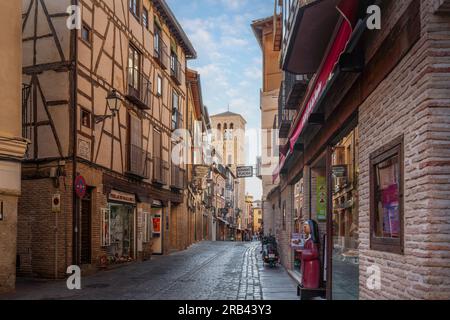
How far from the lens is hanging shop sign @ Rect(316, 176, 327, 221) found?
1113 centimetres

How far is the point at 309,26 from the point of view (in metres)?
8.37

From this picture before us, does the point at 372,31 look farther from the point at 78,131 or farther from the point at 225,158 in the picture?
the point at 225,158

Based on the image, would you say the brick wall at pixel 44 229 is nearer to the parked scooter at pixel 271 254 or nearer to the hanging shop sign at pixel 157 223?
the parked scooter at pixel 271 254

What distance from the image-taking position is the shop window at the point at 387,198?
5.21 meters

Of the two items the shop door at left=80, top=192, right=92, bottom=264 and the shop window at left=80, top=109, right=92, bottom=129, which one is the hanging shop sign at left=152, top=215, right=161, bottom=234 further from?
the shop window at left=80, top=109, right=92, bottom=129

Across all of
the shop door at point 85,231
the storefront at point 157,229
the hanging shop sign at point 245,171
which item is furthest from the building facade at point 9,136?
the hanging shop sign at point 245,171

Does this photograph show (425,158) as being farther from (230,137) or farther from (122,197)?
(230,137)

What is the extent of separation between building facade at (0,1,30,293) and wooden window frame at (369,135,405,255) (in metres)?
8.06

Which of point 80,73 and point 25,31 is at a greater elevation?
point 25,31

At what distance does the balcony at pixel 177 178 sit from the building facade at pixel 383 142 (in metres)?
17.6

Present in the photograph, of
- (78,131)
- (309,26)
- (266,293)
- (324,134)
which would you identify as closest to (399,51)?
(309,26)

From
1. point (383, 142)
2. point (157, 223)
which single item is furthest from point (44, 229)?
point (383, 142)

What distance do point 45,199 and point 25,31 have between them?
504 centimetres
